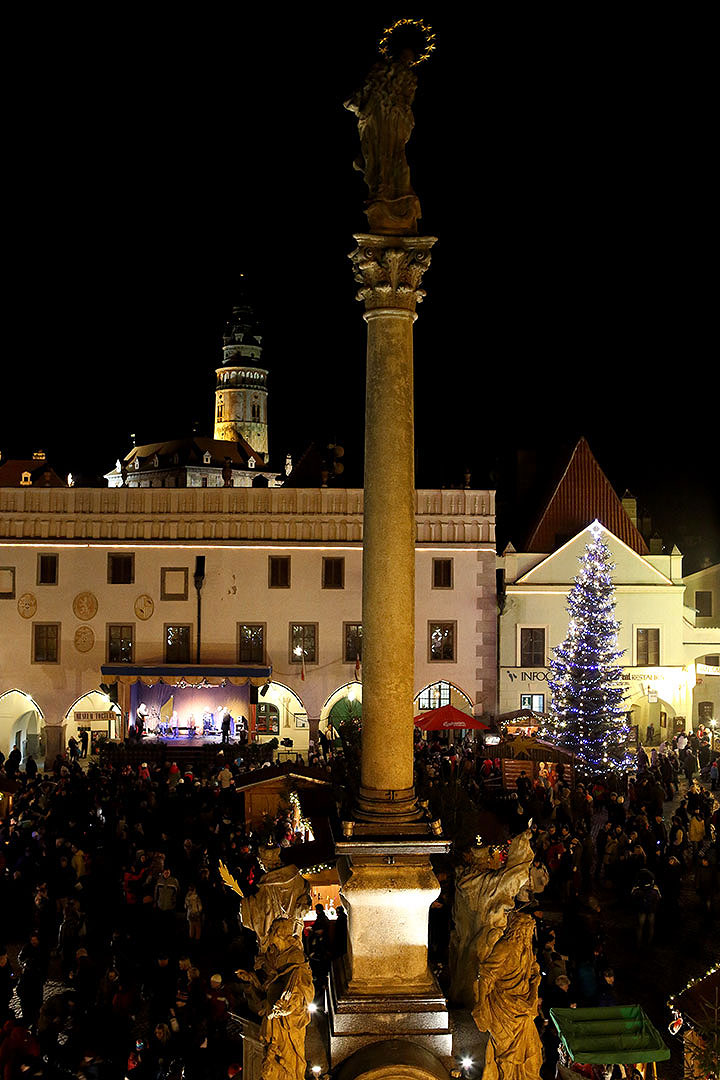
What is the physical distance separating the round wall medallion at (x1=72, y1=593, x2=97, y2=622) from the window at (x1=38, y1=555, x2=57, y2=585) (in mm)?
897

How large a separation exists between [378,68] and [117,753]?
855 inches

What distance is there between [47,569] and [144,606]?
3178mm

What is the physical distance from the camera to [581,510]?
38.1m

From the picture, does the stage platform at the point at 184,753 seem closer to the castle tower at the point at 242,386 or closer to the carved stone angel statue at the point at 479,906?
the carved stone angel statue at the point at 479,906

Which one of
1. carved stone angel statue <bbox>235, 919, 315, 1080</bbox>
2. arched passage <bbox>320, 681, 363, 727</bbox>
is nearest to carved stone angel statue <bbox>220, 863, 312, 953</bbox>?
carved stone angel statue <bbox>235, 919, 315, 1080</bbox>

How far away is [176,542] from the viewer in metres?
35.4

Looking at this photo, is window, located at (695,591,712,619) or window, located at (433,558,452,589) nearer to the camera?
window, located at (433,558,452,589)

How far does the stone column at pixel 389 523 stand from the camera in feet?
36.1

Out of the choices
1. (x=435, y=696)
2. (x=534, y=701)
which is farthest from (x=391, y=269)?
(x=534, y=701)

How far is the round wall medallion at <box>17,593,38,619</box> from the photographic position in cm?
3503

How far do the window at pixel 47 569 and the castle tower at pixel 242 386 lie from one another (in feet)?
220

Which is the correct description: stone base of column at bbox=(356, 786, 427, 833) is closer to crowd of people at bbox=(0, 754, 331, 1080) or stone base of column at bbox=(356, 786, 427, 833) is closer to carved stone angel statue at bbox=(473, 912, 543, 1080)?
carved stone angel statue at bbox=(473, 912, 543, 1080)

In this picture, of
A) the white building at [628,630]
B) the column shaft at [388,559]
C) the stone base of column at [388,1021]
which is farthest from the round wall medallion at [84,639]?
the stone base of column at [388,1021]

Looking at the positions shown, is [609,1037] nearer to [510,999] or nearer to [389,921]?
[510,999]
